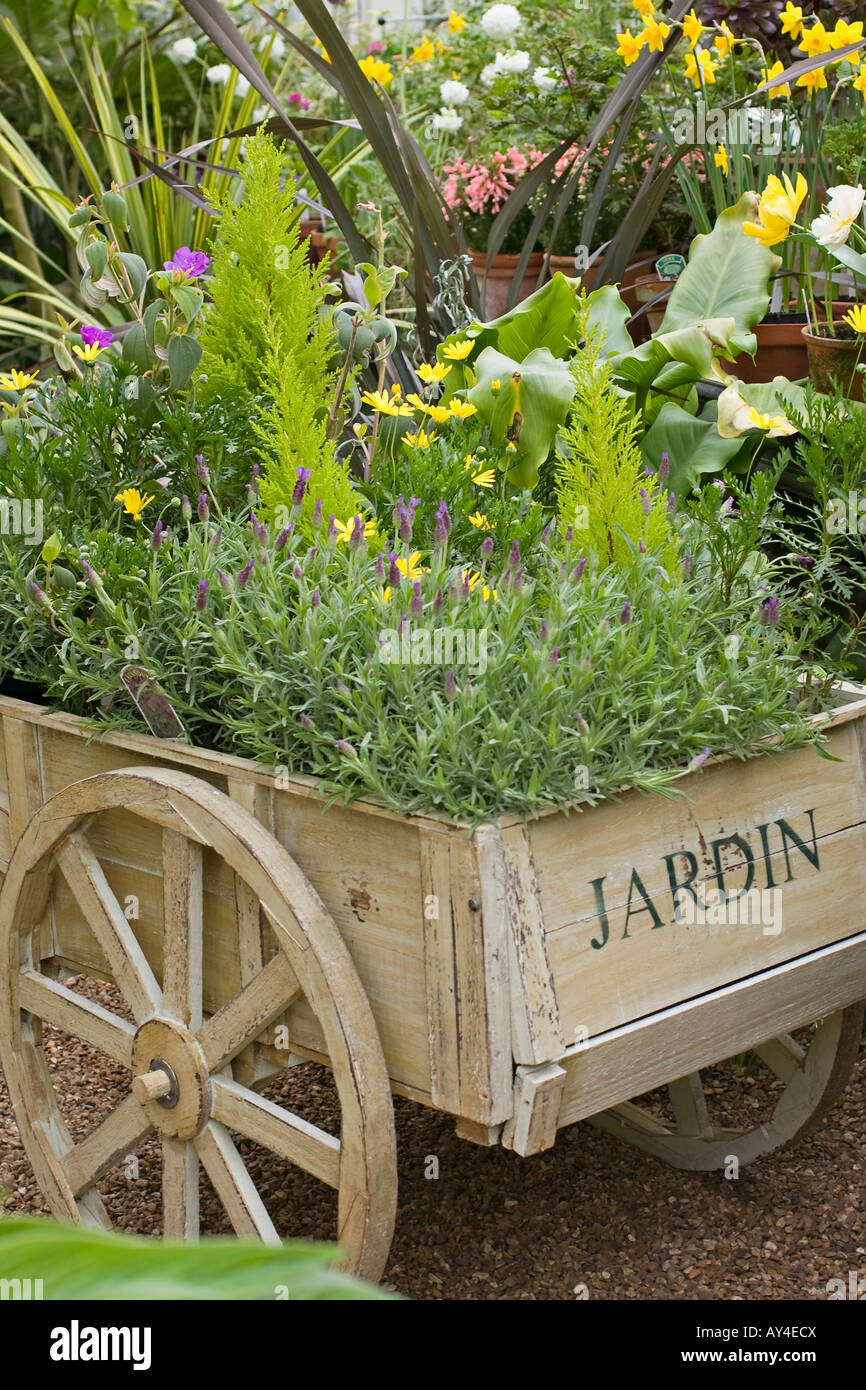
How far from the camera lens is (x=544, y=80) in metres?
3.44

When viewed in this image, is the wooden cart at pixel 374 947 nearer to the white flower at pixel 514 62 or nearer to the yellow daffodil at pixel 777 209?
the yellow daffodil at pixel 777 209

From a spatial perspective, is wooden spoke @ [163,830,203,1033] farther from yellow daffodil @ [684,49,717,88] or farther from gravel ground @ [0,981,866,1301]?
yellow daffodil @ [684,49,717,88]

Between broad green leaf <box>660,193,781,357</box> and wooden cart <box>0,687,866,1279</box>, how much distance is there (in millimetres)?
714

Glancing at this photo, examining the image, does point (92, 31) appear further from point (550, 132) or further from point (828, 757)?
point (828, 757)

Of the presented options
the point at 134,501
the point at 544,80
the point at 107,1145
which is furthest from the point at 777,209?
the point at 544,80

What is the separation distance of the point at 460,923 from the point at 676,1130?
0.99 m

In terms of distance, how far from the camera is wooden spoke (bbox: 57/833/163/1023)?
5.16 ft

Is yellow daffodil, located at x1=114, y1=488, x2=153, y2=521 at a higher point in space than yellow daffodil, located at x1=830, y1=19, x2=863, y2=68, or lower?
lower

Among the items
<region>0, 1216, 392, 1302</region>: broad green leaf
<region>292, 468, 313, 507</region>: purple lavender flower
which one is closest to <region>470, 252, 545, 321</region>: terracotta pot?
<region>292, 468, 313, 507</region>: purple lavender flower

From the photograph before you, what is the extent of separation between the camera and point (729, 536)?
1.56 meters

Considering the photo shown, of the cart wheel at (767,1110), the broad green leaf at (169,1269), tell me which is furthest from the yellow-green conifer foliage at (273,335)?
the broad green leaf at (169,1269)

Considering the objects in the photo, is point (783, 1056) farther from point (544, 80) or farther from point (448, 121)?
point (448, 121)

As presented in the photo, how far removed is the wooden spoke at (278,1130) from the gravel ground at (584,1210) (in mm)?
431
